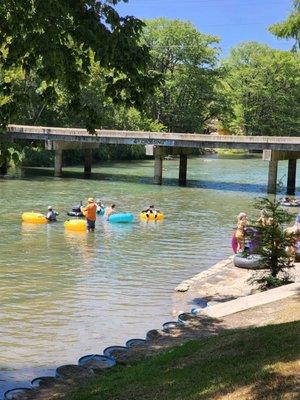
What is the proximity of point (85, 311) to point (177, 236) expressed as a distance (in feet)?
35.9

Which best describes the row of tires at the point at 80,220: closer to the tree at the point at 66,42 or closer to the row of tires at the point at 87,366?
the row of tires at the point at 87,366

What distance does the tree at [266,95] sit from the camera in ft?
290

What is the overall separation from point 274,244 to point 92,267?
6087 millimetres

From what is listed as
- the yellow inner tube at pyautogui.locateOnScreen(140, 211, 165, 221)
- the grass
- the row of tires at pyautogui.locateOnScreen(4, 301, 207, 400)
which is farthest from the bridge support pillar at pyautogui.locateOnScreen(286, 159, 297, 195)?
the grass

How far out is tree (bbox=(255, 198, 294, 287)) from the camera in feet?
43.7

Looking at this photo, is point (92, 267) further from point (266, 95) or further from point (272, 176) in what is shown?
point (266, 95)

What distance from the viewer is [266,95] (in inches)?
3467

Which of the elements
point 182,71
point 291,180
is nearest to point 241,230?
point 291,180

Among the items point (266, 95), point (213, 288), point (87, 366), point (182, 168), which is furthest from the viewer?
point (266, 95)

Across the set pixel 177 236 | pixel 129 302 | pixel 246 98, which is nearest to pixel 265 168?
pixel 246 98

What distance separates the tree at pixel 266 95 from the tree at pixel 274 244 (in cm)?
7475

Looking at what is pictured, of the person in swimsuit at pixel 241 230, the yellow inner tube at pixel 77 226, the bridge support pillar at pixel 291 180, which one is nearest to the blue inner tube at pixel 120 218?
the yellow inner tube at pixel 77 226

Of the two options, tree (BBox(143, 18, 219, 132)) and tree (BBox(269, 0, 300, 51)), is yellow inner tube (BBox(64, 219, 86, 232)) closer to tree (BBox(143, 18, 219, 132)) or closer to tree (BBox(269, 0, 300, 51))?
tree (BBox(269, 0, 300, 51))

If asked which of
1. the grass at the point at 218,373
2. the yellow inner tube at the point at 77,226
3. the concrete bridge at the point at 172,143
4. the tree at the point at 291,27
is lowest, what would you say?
the yellow inner tube at the point at 77,226
